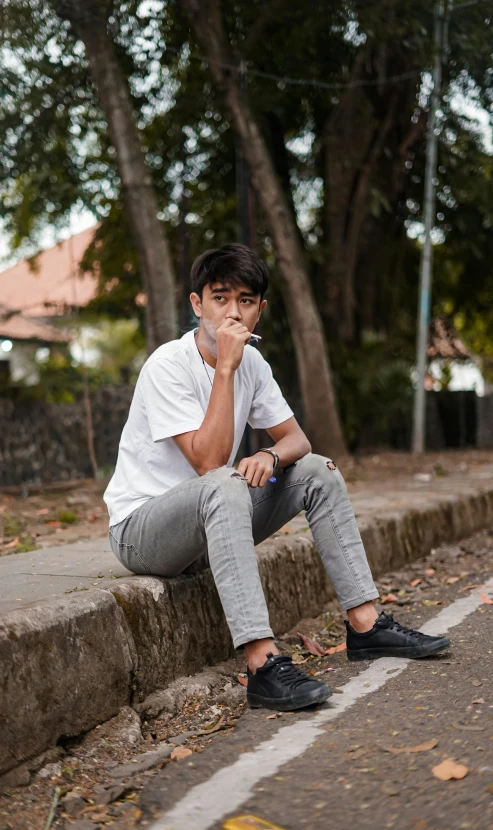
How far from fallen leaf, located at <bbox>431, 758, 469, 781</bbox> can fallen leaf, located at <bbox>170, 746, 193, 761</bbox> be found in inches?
28.8

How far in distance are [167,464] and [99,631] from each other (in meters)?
0.76

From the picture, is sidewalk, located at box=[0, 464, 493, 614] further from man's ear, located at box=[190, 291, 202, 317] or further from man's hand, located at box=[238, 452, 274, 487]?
man's ear, located at box=[190, 291, 202, 317]

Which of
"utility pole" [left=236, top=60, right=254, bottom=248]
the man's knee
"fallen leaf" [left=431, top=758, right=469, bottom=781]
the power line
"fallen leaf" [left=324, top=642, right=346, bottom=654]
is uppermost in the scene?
the power line

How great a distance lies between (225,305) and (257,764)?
5.60 feet

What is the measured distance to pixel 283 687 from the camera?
2893 millimetres

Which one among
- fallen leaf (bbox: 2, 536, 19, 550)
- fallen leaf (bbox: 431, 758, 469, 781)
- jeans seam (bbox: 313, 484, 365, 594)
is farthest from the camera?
fallen leaf (bbox: 2, 536, 19, 550)

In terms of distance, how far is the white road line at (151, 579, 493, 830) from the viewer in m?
2.19

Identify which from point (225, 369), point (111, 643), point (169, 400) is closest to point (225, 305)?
point (225, 369)

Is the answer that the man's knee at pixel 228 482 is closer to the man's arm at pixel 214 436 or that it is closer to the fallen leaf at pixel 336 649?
the man's arm at pixel 214 436

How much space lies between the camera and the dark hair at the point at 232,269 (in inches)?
134

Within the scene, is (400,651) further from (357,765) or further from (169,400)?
(169,400)

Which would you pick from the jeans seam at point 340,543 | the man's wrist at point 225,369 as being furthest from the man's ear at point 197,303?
the jeans seam at point 340,543

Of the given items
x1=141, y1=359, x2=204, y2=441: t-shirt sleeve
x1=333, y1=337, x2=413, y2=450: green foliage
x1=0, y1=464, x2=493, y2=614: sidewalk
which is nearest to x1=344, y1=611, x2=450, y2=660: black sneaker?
x1=0, y1=464, x2=493, y2=614: sidewalk

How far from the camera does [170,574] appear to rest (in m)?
3.39
